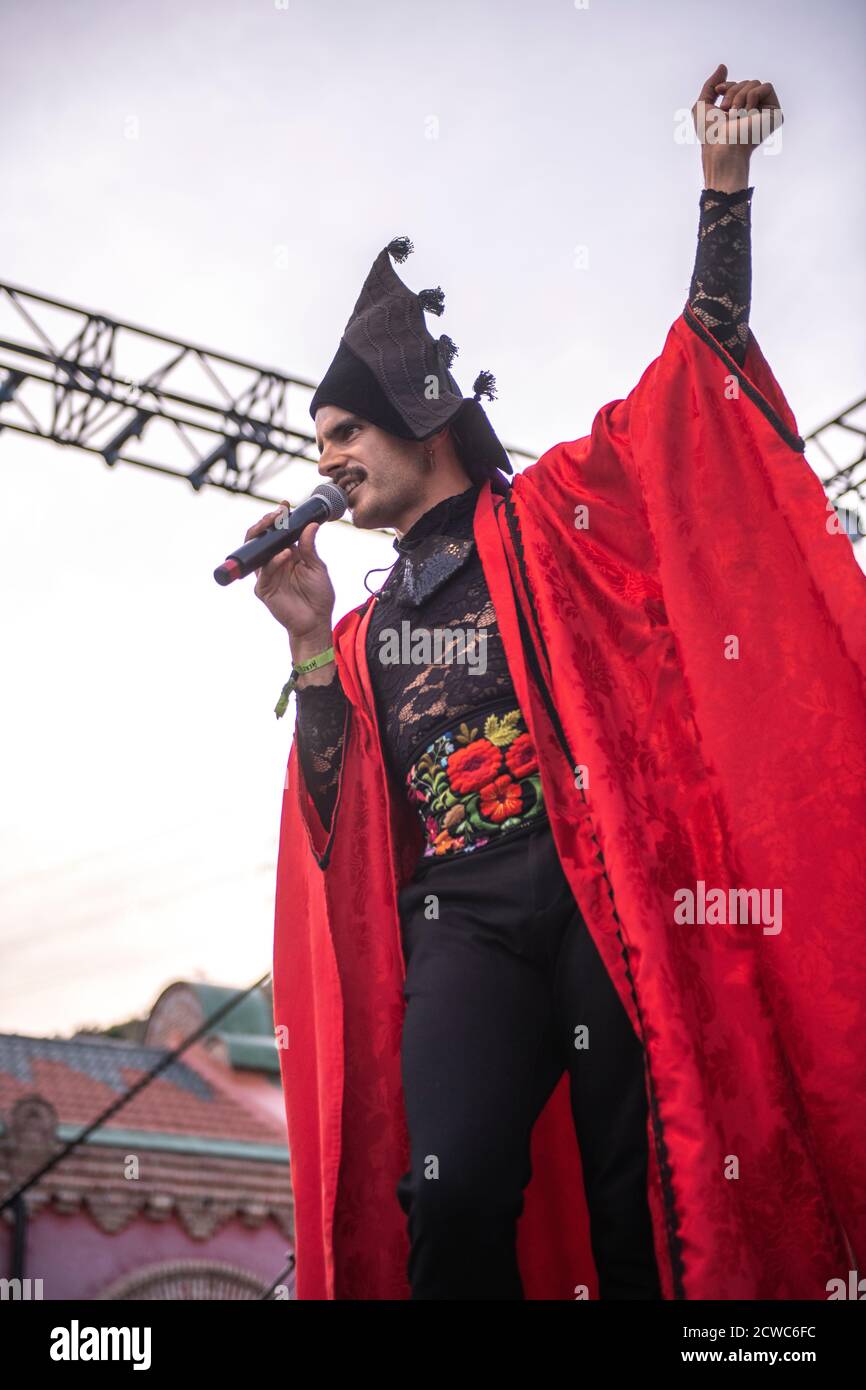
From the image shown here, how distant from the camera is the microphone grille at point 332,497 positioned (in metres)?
2.35

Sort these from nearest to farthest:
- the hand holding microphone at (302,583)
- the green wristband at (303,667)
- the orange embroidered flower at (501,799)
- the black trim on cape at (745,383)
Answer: the orange embroidered flower at (501,799), the black trim on cape at (745,383), the hand holding microphone at (302,583), the green wristband at (303,667)

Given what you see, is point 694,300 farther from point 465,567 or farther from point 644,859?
point 644,859

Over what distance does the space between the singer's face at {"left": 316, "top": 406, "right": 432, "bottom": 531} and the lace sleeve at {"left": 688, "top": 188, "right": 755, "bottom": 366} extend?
1.87ft

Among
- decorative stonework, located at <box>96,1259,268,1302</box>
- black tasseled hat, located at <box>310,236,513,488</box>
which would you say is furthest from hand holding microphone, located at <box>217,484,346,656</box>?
decorative stonework, located at <box>96,1259,268,1302</box>

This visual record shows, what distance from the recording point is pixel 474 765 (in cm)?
210

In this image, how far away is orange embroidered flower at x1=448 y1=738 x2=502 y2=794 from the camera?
2.08m

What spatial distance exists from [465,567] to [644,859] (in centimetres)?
65

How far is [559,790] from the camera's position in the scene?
2023 millimetres

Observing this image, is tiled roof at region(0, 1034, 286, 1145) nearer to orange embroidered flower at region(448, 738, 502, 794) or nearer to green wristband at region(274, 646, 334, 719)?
green wristband at region(274, 646, 334, 719)

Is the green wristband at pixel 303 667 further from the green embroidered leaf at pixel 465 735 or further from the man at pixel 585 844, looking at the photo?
the green embroidered leaf at pixel 465 735

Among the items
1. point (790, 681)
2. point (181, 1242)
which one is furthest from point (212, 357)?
point (181, 1242)

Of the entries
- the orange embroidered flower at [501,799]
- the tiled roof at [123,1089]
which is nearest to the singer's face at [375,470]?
the orange embroidered flower at [501,799]

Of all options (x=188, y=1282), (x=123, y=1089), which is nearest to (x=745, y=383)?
(x=188, y=1282)
